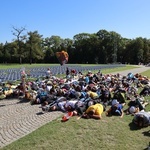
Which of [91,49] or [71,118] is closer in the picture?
[71,118]

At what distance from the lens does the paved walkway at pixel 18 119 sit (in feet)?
34.4

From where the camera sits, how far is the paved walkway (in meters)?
10.5

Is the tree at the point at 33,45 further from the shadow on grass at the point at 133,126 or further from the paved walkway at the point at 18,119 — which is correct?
the shadow on grass at the point at 133,126

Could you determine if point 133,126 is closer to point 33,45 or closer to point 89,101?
point 89,101

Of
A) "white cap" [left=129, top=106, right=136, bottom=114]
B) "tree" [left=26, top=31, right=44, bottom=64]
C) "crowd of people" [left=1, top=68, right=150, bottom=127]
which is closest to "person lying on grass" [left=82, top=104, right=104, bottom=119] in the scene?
"crowd of people" [left=1, top=68, right=150, bottom=127]

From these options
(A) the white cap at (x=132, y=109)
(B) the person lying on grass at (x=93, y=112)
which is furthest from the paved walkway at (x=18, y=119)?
(A) the white cap at (x=132, y=109)

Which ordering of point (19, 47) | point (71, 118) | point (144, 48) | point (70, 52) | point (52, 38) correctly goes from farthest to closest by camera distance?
point (52, 38) < point (70, 52) < point (144, 48) < point (19, 47) < point (71, 118)

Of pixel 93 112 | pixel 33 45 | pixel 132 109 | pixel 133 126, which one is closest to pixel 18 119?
pixel 93 112

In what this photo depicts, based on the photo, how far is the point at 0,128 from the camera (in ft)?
37.3

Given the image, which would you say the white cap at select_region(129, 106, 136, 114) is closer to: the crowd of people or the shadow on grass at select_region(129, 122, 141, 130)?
the crowd of people

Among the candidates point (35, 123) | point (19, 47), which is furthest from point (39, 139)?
point (19, 47)

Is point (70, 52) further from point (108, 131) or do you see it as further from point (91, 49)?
point (108, 131)

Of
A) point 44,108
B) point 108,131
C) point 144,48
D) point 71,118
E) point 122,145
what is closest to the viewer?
point 122,145

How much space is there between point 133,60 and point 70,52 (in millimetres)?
28055
